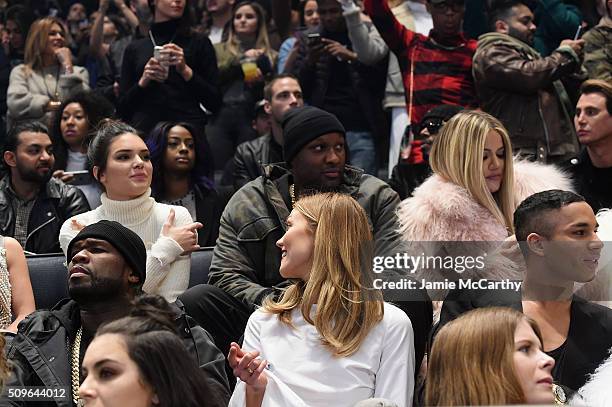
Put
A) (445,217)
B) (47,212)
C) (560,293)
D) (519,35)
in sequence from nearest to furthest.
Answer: (560,293) → (445,217) → (47,212) → (519,35)

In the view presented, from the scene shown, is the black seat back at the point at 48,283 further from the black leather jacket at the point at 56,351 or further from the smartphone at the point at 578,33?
the smartphone at the point at 578,33

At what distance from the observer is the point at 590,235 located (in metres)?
5.81

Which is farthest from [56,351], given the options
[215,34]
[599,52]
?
[215,34]

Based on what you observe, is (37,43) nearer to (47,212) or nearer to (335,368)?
(47,212)

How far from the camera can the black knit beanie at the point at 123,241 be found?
601 cm

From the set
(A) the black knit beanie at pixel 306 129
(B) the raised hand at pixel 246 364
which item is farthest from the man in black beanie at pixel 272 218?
(B) the raised hand at pixel 246 364

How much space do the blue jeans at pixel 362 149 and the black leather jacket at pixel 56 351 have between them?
12.2 ft

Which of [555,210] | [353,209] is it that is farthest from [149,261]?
[555,210]

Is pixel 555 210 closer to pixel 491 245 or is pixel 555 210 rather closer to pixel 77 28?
pixel 491 245

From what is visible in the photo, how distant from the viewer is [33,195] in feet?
27.3

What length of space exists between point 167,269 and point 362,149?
3.04m

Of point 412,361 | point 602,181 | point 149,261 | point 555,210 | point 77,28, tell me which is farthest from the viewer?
point 77,28

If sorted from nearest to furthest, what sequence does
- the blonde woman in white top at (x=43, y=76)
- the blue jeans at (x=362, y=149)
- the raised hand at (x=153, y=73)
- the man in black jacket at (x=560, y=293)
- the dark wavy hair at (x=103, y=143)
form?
the man in black jacket at (x=560, y=293) < the dark wavy hair at (x=103, y=143) < the raised hand at (x=153, y=73) < the blue jeans at (x=362, y=149) < the blonde woman in white top at (x=43, y=76)

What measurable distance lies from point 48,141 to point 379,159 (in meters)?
2.45
